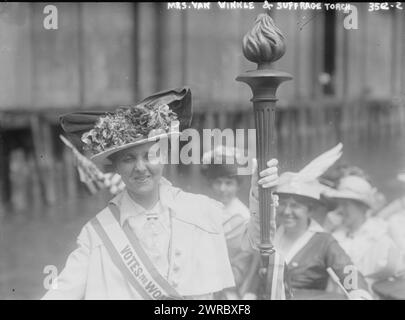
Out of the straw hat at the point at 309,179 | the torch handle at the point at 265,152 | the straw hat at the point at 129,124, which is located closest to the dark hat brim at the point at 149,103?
the straw hat at the point at 129,124

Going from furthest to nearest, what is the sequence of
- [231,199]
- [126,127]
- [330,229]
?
[330,229] → [231,199] → [126,127]

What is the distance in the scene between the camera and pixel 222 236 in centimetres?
310

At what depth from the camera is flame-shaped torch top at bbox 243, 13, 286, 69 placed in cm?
276

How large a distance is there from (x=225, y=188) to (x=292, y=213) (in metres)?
0.35

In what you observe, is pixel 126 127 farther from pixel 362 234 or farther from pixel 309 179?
pixel 362 234

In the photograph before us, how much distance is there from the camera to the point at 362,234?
11.1 feet

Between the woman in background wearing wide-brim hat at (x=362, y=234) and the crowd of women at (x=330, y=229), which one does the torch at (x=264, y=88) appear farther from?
the woman in background wearing wide-brim hat at (x=362, y=234)

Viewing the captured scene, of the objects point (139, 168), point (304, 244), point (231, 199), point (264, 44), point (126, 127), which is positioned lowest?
point (304, 244)

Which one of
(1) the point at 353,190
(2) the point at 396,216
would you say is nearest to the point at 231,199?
(1) the point at 353,190

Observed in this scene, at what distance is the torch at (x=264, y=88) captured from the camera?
2.72 m

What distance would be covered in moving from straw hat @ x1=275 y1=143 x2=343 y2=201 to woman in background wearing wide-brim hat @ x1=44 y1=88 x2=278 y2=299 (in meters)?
0.33

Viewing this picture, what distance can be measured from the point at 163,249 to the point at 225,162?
51cm

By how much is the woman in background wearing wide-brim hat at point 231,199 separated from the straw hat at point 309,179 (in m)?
0.21
